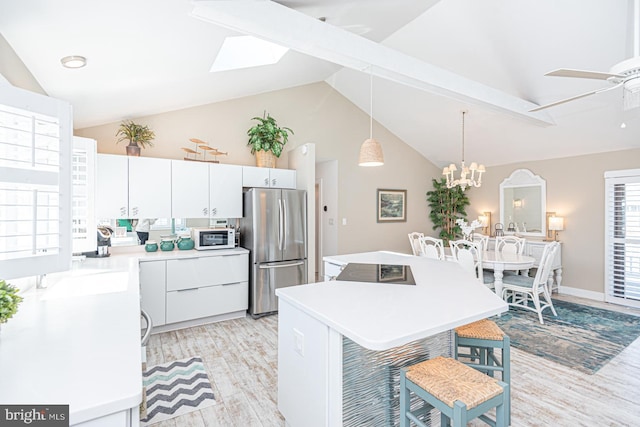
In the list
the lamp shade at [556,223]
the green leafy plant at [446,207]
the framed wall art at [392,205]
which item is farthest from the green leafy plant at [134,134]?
the lamp shade at [556,223]

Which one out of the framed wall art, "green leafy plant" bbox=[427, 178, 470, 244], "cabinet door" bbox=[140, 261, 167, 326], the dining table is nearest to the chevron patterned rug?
"cabinet door" bbox=[140, 261, 167, 326]

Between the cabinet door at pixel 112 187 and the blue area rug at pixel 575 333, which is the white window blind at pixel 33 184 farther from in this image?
the blue area rug at pixel 575 333

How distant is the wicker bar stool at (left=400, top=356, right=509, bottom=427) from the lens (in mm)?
1336

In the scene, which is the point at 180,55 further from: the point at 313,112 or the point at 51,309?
the point at 313,112

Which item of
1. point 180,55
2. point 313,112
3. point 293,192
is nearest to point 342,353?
point 180,55

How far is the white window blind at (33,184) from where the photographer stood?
112cm

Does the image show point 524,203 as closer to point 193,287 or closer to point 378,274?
point 378,274

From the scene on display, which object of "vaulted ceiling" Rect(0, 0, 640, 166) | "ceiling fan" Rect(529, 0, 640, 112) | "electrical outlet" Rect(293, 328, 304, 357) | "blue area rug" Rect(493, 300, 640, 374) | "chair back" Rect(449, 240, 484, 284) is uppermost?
"vaulted ceiling" Rect(0, 0, 640, 166)

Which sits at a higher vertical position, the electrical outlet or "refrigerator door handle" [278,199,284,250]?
"refrigerator door handle" [278,199,284,250]

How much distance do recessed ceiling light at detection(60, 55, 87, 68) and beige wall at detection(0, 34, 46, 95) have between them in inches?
8.6

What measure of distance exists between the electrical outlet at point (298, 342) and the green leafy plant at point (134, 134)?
3126mm

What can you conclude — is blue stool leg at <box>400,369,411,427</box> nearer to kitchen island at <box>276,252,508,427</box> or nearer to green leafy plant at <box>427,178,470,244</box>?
kitchen island at <box>276,252,508,427</box>

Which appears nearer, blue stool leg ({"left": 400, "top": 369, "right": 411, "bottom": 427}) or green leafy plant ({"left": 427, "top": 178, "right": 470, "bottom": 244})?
blue stool leg ({"left": 400, "top": 369, "right": 411, "bottom": 427})

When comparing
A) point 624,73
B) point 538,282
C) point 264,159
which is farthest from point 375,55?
point 538,282
